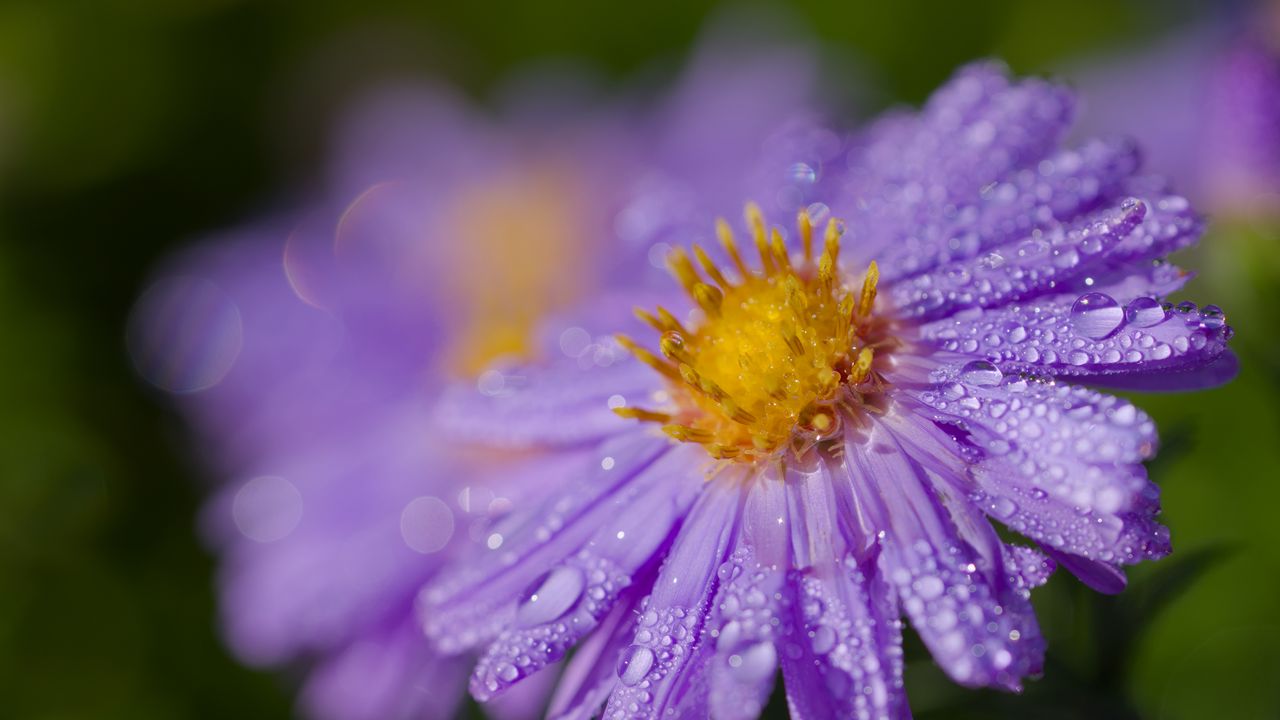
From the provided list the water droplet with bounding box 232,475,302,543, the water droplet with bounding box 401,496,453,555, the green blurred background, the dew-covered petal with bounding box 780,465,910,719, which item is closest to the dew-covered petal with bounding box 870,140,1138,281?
the dew-covered petal with bounding box 780,465,910,719

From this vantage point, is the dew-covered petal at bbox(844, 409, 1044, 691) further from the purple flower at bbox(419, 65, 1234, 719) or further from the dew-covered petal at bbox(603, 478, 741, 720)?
the dew-covered petal at bbox(603, 478, 741, 720)

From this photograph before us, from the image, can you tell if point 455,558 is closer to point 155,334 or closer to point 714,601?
point 714,601

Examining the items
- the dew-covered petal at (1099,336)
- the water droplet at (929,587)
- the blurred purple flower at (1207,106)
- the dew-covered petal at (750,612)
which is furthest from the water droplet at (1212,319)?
the blurred purple flower at (1207,106)

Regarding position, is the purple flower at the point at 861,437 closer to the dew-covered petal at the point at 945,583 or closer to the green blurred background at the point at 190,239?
the dew-covered petal at the point at 945,583

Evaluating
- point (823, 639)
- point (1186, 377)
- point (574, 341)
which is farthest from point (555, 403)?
point (1186, 377)

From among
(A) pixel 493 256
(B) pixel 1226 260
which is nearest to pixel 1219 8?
(B) pixel 1226 260

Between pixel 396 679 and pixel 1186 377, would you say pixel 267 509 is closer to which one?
pixel 396 679
